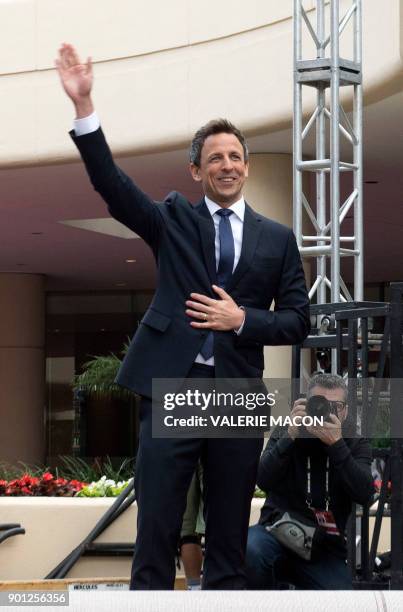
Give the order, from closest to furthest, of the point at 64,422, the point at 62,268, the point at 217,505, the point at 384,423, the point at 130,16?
the point at 217,505, the point at 384,423, the point at 130,16, the point at 62,268, the point at 64,422

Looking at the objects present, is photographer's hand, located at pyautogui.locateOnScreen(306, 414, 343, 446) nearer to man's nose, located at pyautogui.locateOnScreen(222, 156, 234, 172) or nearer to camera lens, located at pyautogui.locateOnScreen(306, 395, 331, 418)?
camera lens, located at pyautogui.locateOnScreen(306, 395, 331, 418)

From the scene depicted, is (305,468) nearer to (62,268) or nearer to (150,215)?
(150,215)

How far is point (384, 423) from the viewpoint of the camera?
20.1ft

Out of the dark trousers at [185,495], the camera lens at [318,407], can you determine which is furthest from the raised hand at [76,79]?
the camera lens at [318,407]

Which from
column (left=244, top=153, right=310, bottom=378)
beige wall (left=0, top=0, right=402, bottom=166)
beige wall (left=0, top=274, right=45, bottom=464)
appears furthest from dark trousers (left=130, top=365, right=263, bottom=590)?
beige wall (left=0, top=274, right=45, bottom=464)

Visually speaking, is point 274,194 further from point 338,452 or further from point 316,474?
point 338,452

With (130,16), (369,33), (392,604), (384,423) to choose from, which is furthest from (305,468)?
(130,16)

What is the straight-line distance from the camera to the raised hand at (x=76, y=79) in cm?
261

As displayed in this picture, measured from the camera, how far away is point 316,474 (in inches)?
168

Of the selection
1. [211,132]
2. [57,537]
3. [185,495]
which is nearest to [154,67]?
[57,537]

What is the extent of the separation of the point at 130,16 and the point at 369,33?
2692 millimetres

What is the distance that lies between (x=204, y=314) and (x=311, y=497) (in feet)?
5.73

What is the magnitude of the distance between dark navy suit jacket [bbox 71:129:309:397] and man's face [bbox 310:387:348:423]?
3.72ft

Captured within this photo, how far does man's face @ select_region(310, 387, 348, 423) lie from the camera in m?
4.06
